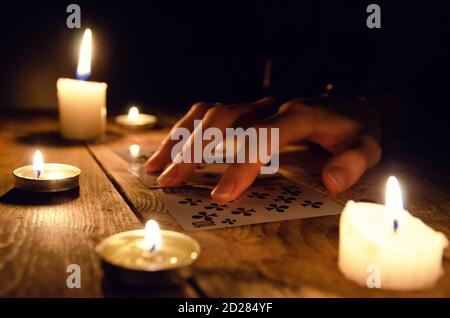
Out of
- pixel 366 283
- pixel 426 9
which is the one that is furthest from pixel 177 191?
pixel 426 9

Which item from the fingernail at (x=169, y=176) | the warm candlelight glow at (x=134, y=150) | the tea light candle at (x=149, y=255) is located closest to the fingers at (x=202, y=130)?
the fingernail at (x=169, y=176)

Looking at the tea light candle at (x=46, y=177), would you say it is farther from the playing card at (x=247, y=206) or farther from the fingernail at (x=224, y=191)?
the fingernail at (x=224, y=191)

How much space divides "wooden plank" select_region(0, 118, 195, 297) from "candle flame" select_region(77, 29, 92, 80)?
541mm

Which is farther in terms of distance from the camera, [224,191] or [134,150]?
[134,150]

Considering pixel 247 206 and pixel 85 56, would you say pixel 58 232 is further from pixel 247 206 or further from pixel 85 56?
pixel 85 56

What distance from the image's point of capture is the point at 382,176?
166cm

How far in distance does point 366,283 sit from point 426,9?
2423mm

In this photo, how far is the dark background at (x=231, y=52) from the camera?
2.62 metres

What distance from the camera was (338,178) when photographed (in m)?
1.45

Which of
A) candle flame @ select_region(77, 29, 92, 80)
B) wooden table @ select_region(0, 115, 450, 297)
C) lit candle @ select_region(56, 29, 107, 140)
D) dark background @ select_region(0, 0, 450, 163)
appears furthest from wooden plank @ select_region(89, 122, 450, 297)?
dark background @ select_region(0, 0, 450, 163)

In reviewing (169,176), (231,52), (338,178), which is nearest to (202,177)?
(169,176)

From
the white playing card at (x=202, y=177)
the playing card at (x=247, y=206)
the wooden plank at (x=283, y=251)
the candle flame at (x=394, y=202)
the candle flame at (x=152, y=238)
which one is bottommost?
the wooden plank at (x=283, y=251)

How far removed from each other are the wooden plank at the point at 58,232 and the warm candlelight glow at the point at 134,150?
0.17 metres

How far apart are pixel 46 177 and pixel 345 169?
0.84m
